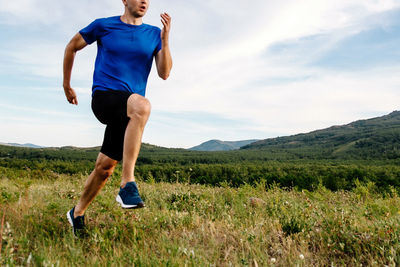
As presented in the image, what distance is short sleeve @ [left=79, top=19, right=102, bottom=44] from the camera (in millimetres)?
3182

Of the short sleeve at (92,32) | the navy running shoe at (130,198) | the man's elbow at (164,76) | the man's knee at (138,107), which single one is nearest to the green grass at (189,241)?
the navy running shoe at (130,198)

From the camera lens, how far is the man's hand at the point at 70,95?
3.40 metres

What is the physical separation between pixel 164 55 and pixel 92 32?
0.82 m

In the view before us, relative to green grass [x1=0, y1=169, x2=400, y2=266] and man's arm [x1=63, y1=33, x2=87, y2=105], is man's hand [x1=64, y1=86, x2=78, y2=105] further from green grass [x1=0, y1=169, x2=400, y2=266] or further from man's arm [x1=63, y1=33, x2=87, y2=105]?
green grass [x1=0, y1=169, x2=400, y2=266]

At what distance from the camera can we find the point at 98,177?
10.5 feet

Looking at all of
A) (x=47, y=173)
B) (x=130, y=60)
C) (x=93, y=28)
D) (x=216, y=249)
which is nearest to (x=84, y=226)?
(x=216, y=249)

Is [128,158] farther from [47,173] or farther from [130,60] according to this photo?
[47,173]

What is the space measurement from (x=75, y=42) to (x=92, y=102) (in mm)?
717

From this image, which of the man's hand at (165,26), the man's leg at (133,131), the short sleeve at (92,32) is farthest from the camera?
the short sleeve at (92,32)

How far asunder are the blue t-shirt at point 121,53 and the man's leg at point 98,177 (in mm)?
742

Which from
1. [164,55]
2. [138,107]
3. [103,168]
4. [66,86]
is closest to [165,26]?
[164,55]

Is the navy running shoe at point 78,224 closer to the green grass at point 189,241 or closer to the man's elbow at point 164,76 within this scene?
the green grass at point 189,241

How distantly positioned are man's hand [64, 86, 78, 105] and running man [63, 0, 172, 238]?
0.04 ft

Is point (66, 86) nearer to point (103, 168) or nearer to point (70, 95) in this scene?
point (70, 95)
